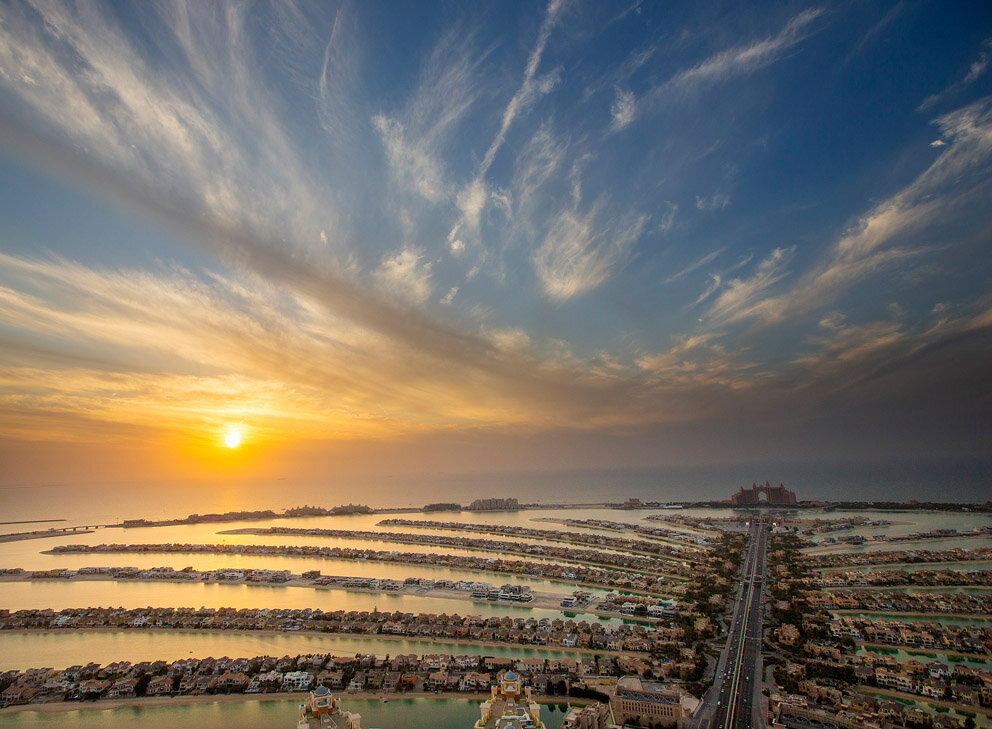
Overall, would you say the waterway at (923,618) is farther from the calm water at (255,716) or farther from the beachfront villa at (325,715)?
the beachfront villa at (325,715)

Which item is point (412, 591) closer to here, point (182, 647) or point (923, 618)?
point (182, 647)

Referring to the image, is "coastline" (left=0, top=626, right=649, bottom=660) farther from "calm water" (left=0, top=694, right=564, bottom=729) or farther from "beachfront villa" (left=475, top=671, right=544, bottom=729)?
"beachfront villa" (left=475, top=671, right=544, bottom=729)

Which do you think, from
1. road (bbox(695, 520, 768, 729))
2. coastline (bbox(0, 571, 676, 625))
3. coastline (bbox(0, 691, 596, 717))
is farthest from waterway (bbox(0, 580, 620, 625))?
coastline (bbox(0, 691, 596, 717))

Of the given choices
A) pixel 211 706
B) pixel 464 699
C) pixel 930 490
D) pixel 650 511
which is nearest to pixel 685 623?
pixel 464 699

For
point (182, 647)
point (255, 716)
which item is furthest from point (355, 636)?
point (182, 647)

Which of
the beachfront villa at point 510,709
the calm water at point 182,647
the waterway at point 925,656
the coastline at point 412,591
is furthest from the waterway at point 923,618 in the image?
the beachfront villa at point 510,709

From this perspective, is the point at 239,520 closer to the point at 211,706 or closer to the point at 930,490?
the point at 211,706
